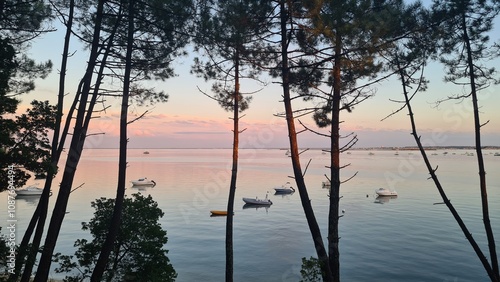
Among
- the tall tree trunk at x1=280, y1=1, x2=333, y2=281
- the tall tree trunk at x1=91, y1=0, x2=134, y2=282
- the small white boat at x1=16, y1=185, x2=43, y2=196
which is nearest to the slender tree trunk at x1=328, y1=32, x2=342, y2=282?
the tall tree trunk at x1=280, y1=1, x2=333, y2=281

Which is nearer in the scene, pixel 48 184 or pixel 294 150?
pixel 48 184

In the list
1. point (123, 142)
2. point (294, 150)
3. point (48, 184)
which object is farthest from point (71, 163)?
point (294, 150)

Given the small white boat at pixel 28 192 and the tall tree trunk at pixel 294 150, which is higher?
the tall tree trunk at pixel 294 150

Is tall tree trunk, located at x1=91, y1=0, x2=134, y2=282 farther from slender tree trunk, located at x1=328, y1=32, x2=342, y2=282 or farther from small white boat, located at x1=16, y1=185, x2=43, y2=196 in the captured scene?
small white boat, located at x1=16, y1=185, x2=43, y2=196

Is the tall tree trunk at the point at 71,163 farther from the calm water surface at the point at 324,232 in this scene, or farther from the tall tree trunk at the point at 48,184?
the calm water surface at the point at 324,232

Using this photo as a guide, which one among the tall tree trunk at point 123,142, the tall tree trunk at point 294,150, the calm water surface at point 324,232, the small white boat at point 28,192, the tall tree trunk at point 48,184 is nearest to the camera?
the tall tree trunk at point 48,184

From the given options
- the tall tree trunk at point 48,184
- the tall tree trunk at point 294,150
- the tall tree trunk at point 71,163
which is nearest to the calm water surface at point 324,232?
the tall tree trunk at point 48,184

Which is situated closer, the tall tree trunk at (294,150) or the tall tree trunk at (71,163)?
the tall tree trunk at (71,163)

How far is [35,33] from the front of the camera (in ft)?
33.2

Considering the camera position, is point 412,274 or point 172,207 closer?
point 412,274

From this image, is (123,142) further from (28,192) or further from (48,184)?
(28,192)

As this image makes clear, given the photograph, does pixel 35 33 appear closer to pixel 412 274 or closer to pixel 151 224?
pixel 151 224

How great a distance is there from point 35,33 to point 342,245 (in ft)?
75.6

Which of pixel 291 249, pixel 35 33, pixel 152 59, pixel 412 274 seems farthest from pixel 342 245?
pixel 35 33
